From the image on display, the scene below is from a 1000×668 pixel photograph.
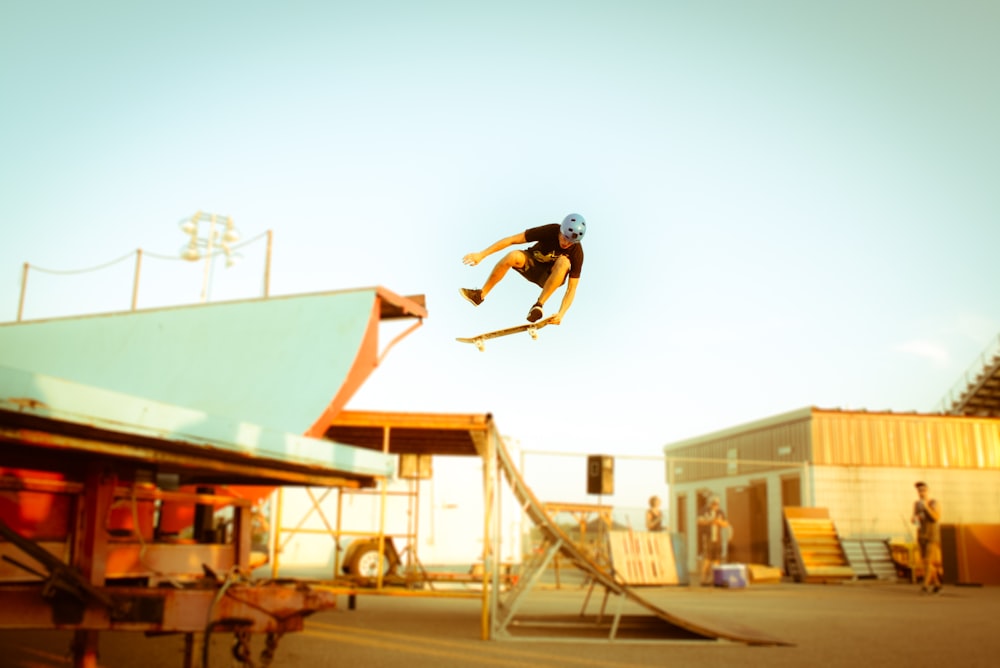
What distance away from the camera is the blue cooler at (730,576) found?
2381cm

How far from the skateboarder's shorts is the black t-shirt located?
70 millimetres

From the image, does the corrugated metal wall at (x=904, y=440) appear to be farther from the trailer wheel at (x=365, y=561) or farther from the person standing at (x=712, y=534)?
the trailer wheel at (x=365, y=561)

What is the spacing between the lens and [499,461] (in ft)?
41.0

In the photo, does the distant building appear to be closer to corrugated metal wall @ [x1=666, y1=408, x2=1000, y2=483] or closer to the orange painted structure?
corrugated metal wall @ [x1=666, y1=408, x2=1000, y2=483]

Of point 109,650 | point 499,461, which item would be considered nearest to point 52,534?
point 109,650

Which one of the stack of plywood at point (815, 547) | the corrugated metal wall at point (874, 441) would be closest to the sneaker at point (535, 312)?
the stack of plywood at point (815, 547)

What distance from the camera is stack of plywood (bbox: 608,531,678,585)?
23.3m

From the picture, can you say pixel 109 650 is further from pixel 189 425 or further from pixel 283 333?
pixel 189 425

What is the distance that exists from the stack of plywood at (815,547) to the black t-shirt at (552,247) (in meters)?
25.7

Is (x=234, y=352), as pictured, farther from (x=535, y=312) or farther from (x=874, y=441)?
(x=874, y=441)

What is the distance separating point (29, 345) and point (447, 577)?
10.0 meters

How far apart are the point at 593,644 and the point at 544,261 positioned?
956cm

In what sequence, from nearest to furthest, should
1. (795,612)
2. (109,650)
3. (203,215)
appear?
(109,650)
(795,612)
(203,215)

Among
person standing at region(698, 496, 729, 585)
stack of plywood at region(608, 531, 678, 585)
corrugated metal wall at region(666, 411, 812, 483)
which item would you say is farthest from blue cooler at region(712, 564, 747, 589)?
corrugated metal wall at region(666, 411, 812, 483)
